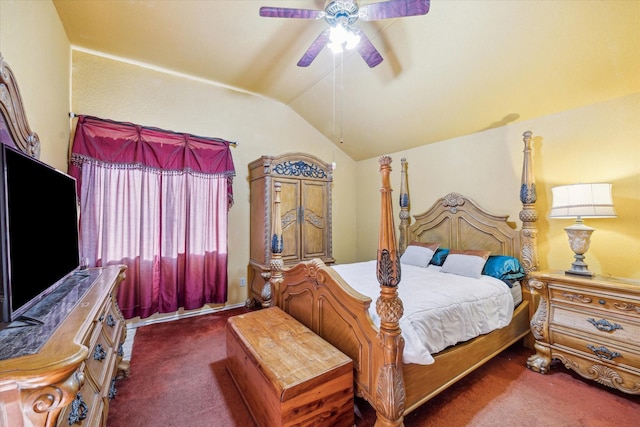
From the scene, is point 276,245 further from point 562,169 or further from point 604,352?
point 562,169

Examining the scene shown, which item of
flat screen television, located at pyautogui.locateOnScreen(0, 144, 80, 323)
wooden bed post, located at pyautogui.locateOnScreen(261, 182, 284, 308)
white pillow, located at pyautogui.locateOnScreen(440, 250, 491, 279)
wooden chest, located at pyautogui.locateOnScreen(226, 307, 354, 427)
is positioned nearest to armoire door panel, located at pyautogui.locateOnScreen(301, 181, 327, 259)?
wooden bed post, located at pyautogui.locateOnScreen(261, 182, 284, 308)

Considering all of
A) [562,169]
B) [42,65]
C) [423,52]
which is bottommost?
[562,169]

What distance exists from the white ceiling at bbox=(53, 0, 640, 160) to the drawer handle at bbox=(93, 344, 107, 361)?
2.56 metres

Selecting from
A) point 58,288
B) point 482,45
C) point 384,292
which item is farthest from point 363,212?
point 58,288

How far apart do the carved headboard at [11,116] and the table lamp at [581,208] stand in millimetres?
3481

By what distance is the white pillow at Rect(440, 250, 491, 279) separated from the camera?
248 centimetres

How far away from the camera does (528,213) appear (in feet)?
8.22

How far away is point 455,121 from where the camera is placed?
3086 millimetres

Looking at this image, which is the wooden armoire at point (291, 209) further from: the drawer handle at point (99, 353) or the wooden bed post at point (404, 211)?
the drawer handle at point (99, 353)

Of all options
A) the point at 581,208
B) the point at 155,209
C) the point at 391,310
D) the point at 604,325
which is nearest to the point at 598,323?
the point at 604,325

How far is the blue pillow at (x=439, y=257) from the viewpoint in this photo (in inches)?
118

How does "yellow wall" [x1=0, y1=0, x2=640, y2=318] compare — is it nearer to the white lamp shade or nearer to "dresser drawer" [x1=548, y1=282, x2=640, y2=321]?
the white lamp shade

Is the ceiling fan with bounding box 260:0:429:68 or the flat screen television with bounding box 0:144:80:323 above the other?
the ceiling fan with bounding box 260:0:429:68

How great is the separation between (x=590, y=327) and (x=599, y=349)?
5.7 inches
